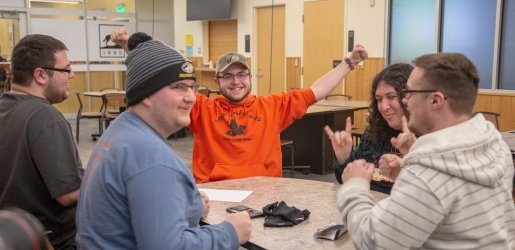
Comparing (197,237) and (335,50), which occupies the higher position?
(335,50)

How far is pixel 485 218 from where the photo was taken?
1227 mm

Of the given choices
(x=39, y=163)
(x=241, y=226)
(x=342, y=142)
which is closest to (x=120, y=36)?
(x=39, y=163)

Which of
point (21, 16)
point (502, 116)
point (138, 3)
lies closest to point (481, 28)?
point (502, 116)

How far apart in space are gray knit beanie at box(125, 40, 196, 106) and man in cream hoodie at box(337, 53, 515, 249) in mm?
605

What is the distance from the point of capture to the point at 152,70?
4.55ft

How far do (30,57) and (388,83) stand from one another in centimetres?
161

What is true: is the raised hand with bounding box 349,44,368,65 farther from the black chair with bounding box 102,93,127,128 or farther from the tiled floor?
the black chair with bounding box 102,93,127,128

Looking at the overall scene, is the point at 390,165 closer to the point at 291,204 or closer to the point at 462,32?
the point at 291,204

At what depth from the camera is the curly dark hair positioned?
241cm

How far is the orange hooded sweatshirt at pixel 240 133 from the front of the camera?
2771mm

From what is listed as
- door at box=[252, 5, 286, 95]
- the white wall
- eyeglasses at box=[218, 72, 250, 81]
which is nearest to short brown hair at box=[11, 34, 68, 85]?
eyeglasses at box=[218, 72, 250, 81]

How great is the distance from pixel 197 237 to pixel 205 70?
983 cm

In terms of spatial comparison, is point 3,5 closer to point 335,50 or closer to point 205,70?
point 205,70

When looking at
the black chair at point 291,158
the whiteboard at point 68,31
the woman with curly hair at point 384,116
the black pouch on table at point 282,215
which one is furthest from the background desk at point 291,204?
the whiteboard at point 68,31
